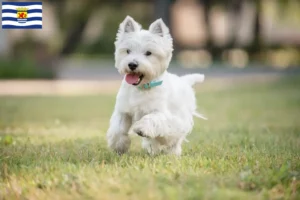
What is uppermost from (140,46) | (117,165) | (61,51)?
(140,46)

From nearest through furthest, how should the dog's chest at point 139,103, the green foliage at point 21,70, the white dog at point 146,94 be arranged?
the white dog at point 146,94 → the dog's chest at point 139,103 → the green foliage at point 21,70

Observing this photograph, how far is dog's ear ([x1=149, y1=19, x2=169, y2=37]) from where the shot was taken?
6797 mm

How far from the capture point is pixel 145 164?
19.3 ft

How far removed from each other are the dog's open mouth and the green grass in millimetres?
771

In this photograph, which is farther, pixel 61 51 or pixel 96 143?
pixel 61 51

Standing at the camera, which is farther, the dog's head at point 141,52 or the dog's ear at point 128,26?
the dog's ear at point 128,26

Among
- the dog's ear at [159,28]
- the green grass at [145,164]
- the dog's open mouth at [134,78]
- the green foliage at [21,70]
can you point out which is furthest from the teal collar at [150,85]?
the green foliage at [21,70]

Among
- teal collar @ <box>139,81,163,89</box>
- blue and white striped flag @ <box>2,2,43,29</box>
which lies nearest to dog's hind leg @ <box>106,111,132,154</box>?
teal collar @ <box>139,81,163,89</box>

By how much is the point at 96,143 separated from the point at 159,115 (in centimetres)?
151

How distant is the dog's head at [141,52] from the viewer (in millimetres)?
6531

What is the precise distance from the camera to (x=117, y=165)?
598cm

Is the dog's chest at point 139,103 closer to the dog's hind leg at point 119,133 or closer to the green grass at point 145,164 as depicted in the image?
the dog's hind leg at point 119,133

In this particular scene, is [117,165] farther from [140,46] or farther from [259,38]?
[259,38]


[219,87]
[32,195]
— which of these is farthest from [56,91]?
[32,195]
